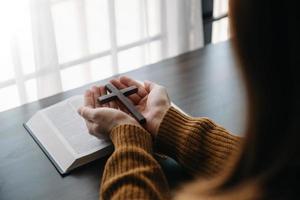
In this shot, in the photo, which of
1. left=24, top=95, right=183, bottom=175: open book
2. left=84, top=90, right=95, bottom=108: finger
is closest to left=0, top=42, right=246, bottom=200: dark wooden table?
left=24, top=95, right=183, bottom=175: open book

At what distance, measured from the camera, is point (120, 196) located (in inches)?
33.8

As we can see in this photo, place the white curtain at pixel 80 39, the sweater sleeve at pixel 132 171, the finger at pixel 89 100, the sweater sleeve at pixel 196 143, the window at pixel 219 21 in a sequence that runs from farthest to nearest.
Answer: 1. the window at pixel 219 21
2. the white curtain at pixel 80 39
3. the finger at pixel 89 100
4. the sweater sleeve at pixel 196 143
5. the sweater sleeve at pixel 132 171

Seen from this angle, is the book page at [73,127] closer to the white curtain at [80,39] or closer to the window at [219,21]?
the white curtain at [80,39]

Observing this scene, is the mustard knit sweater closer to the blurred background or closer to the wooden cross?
the wooden cross

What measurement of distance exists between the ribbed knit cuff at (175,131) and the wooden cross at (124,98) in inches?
1.9

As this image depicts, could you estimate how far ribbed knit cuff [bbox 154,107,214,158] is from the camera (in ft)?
3.29

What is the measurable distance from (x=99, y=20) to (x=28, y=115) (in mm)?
632

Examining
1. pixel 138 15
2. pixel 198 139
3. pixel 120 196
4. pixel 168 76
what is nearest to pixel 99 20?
pixel 138 15

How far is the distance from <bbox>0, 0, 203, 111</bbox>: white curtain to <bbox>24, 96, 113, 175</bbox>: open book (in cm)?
44

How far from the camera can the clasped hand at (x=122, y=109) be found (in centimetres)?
103

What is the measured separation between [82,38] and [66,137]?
69cm

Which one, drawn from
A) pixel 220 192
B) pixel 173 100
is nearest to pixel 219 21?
pixel 173 100

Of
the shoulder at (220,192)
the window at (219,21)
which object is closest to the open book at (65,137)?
the shoulder at (220,192)

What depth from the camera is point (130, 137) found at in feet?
3.20
